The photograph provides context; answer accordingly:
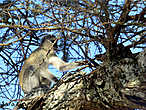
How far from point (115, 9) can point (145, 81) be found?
105cm

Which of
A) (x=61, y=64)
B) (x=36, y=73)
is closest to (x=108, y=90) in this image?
(x=61, y=64)

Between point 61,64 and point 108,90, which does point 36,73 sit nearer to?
point 61,64

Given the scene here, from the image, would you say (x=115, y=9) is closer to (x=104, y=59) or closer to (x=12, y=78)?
(x=104, y=59)

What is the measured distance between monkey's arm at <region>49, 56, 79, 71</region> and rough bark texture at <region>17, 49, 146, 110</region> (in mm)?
583

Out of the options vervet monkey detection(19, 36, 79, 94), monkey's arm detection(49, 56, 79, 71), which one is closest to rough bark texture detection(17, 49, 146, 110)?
monkey's arm detection(49, 56, 79, 71)

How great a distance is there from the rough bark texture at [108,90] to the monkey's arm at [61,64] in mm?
583

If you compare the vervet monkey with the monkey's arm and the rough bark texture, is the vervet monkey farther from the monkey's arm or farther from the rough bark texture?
the rough bark texture

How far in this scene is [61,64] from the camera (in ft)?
11.3

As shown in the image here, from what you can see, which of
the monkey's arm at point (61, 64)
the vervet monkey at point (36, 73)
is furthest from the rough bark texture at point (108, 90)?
the vervet monkey at point (36, 73)

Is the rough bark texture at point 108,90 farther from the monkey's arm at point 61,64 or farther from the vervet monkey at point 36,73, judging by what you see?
the vervet monkey at point 36,73

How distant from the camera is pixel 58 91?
2.44 m

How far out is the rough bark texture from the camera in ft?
7.11

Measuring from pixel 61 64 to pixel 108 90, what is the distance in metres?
1.37

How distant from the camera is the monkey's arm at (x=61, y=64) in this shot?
2.96 meters
